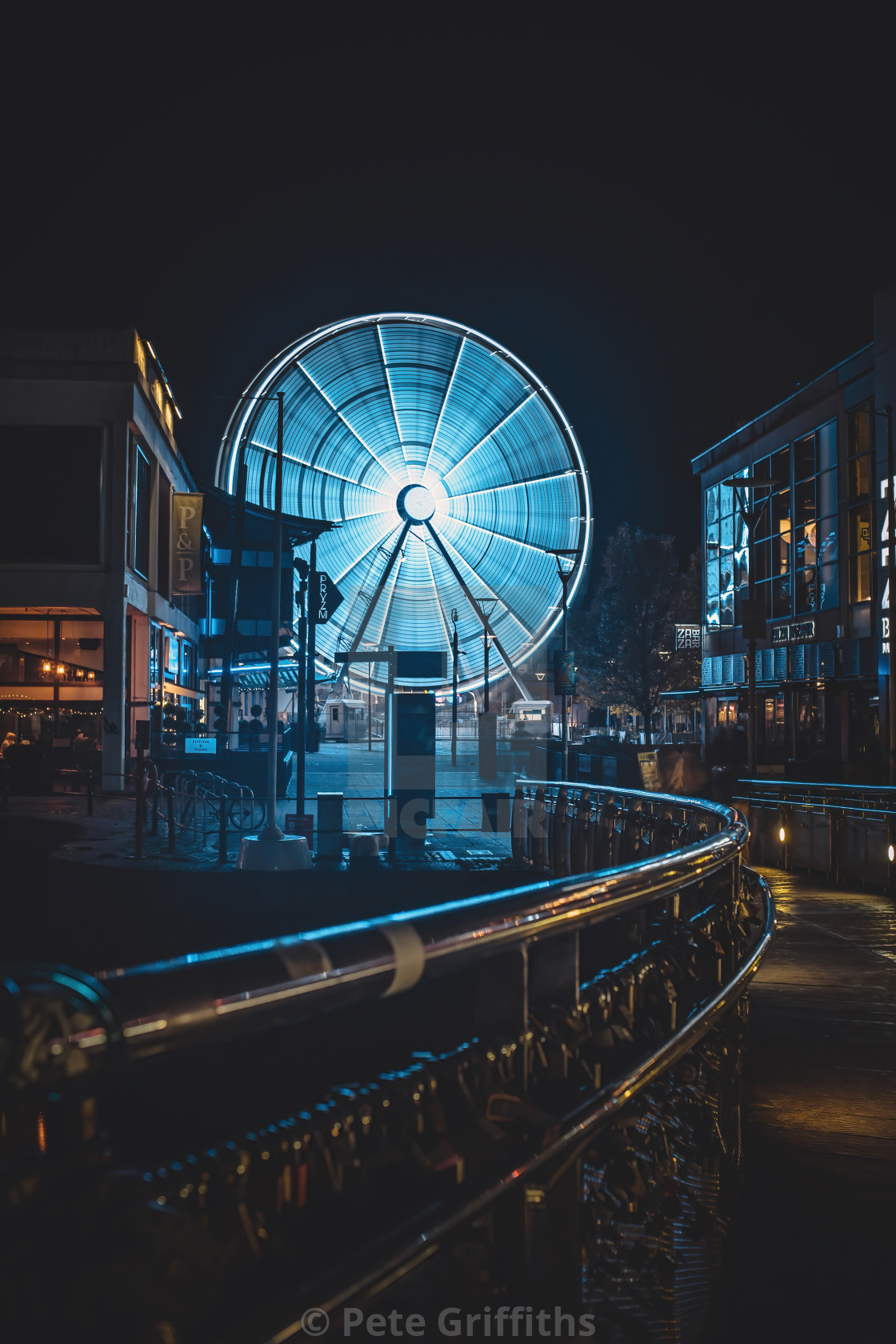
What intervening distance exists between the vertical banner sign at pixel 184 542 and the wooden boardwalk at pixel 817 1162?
31.5m

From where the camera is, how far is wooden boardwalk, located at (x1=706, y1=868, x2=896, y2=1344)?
2904 millimetres

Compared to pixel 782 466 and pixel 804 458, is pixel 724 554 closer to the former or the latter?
pixel 782 466

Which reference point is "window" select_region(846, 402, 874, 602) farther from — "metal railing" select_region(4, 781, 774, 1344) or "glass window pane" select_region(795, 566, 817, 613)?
A: "metal railing" select_region(4, 781, 774, 1344)

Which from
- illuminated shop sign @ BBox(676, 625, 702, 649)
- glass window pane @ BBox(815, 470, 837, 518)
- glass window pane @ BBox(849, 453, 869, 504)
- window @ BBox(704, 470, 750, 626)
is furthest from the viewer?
illuminated shop sign @ BBox(676, 625, 702, 649)

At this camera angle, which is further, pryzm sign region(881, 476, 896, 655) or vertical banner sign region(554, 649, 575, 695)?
pryzm sign region(881, 476, 896, 655)

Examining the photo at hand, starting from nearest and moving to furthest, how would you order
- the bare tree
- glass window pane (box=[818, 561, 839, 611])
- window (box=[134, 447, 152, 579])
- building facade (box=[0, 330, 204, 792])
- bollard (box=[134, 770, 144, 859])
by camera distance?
bollard (box=[134, 770, 144, 859]) → building facade (box=[0, 330, 204, 792]) → window (box=[134, 447, 152, 579]) → glass window pane (box=[818, 561, 839, 611]) → the bare tree

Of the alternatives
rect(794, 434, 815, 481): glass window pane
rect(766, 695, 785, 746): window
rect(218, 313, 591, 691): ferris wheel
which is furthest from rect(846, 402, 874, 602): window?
rect(218, 313, 591, 691): ferris wheel

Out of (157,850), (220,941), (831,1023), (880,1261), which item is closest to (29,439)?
(157,850)

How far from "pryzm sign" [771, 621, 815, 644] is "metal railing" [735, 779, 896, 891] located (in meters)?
22.5

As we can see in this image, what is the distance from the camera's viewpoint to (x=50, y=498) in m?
30.6

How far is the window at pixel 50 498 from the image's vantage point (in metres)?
30.5

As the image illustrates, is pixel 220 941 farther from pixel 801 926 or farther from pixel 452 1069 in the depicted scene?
pixel 452 1069

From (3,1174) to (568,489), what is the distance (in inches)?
2487

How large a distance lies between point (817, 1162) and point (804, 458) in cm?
4016
